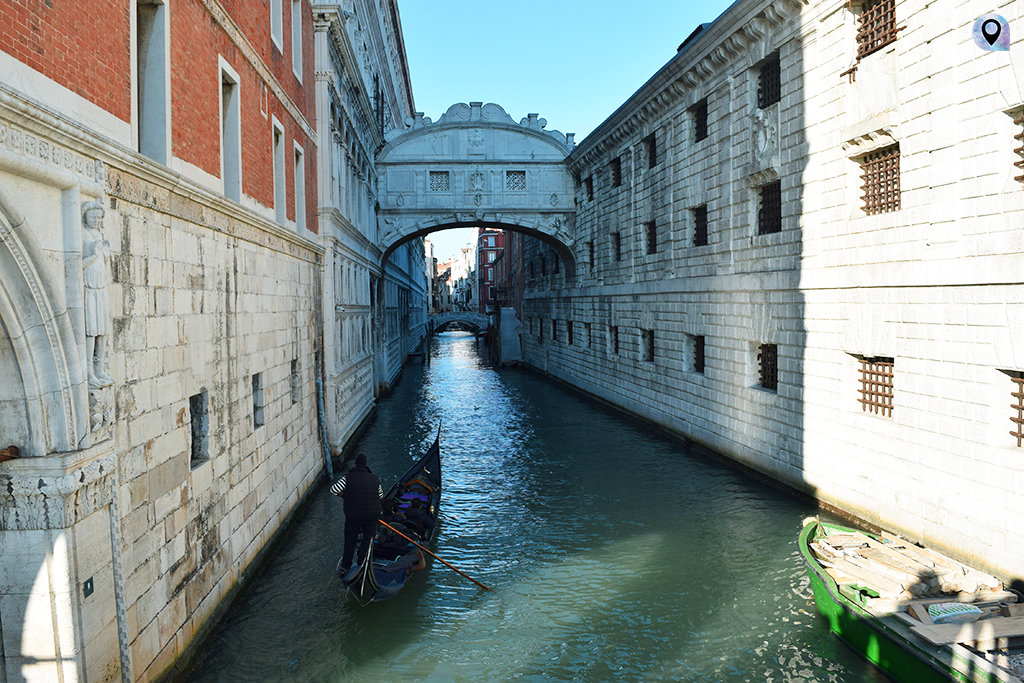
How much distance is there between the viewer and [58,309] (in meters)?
4.76

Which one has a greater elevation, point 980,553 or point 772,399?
point 772,399

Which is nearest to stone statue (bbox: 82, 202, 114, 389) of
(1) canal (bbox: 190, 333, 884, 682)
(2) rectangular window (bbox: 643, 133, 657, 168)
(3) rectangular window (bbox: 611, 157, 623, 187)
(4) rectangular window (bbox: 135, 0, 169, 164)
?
(4) rectangular window (bbox: 135, 0, 169, 164)

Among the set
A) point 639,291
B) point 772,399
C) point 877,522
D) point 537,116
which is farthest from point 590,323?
point 877,522

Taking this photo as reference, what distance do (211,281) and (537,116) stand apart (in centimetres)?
2172

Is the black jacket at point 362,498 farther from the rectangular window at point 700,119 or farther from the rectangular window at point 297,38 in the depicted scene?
the rectangular window at point 700,119

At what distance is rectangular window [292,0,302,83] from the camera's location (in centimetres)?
1320

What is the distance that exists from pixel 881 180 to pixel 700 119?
6.94 meters

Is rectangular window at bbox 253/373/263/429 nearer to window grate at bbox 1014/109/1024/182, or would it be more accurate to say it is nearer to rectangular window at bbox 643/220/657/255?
window grate at bbox 1014/109/1024/182

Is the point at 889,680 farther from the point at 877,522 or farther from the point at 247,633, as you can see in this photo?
the point at 247,633

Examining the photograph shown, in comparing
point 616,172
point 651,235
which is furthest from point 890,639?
point 616,172

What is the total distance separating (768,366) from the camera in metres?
13.8

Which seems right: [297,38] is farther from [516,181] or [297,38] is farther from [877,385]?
[516,181]

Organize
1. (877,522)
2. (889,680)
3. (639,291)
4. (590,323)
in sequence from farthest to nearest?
(590,323) → (639,291) → (877,522) → (889,680)

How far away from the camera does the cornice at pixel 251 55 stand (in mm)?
8312
